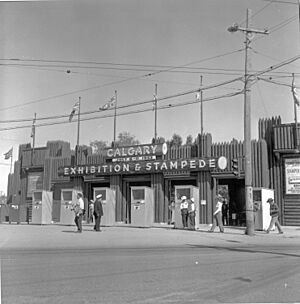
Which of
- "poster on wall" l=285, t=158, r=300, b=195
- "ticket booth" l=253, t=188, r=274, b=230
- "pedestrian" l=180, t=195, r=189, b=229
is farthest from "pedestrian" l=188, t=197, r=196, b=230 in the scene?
"poster on wall" l=285, t=158, r=300, b=195

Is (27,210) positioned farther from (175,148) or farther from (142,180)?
(175,148)

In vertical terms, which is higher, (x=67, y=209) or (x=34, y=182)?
(x=34, y=182)

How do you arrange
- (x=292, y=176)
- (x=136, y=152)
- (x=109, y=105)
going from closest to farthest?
(x=292, y=176)
(x=109, y=105)
(x=136, y=152)

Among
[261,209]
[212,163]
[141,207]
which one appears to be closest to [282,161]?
[212,163]

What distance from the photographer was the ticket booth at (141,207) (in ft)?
73.6

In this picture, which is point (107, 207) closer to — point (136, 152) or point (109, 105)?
point (136, 152)

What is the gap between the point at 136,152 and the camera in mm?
27984

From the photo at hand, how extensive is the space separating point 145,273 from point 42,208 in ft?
60.7

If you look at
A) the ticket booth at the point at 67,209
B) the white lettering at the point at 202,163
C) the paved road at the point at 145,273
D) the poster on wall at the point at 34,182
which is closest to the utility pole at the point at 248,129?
the paved road at the point at 145,273

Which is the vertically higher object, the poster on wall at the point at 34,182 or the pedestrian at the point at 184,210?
the poster on wall at the point at 34,182

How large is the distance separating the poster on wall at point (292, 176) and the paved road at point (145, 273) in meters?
10.5

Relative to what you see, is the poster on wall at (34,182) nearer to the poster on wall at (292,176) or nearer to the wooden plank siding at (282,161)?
the wooden plank siding at (282,161)

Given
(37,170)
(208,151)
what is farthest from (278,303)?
(37,170)

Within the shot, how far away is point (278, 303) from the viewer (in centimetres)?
625
